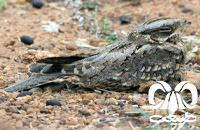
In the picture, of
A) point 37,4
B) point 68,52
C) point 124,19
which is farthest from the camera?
point 37,4

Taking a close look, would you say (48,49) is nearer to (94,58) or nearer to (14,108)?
(94,58)

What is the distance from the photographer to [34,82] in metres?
4.06

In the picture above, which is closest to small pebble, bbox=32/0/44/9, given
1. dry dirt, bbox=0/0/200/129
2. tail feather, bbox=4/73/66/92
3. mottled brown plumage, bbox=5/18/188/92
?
dry dirt, bbox=0/0/200/129

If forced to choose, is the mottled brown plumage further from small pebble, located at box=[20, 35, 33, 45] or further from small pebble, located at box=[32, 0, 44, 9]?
small pebble, located at box=[32, 0, 44, 9]

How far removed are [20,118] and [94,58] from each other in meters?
1.19

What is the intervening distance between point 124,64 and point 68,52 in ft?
5.08

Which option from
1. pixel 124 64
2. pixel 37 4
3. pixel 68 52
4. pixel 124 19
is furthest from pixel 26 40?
pixel 124 64

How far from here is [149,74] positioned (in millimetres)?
4098

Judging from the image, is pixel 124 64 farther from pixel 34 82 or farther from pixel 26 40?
pixel 26 40

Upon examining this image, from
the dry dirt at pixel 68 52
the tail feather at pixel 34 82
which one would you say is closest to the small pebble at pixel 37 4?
the dry dirt at pixel 68 52

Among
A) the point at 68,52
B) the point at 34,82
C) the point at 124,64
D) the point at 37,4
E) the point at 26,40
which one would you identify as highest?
the point at 37,4

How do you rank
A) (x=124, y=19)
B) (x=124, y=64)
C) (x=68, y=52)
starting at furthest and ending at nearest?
(x=124, y=19), (x=68, y=52), (x=124, y=64)

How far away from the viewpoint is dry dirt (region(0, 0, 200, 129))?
3277mm

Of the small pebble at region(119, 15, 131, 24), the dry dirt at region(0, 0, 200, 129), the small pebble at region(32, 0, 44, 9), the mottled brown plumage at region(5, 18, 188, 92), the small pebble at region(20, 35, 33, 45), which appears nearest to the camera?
the dry dirt at region(0, 0, 200, 129)
